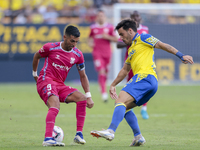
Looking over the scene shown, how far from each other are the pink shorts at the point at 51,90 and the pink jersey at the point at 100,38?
274 inches

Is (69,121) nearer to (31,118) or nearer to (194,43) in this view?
(31,118)

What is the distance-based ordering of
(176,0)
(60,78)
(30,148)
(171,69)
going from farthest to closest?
(176,0) < (171,69) < (60,78) < (30,148)

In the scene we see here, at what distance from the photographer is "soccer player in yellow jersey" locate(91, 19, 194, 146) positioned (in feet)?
15.2

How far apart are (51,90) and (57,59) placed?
50cm

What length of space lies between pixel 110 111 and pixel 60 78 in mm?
4229

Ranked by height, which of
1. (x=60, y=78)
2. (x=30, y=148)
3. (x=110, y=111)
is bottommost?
(x=110, y=111)

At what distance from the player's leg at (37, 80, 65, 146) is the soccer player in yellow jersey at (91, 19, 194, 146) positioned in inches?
31.2

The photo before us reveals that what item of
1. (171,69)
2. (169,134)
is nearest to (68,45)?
(169,134)

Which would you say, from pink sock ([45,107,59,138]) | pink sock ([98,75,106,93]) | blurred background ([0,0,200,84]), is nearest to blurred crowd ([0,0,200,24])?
blurred background ([0,0,200,84])

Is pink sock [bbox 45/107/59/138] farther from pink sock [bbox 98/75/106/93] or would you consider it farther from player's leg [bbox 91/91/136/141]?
pink sock [bbox 98/75/106/93]

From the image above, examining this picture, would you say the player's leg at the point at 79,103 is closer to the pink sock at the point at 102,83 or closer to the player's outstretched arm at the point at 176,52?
the player's outstretched arm at the point at 176,52

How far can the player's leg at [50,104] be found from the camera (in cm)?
474

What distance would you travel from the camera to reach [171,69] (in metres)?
18.0

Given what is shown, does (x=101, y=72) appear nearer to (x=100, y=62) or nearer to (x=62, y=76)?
(x=100, y=62)
